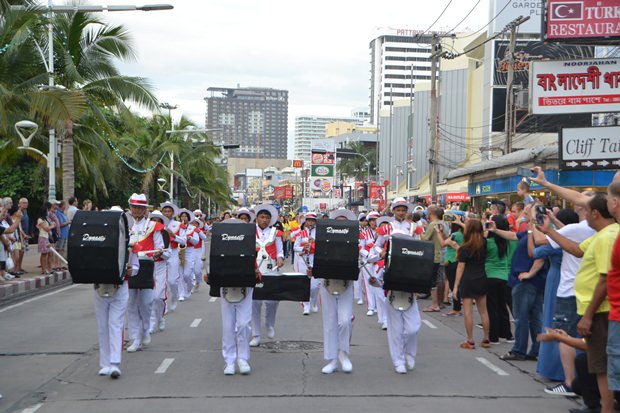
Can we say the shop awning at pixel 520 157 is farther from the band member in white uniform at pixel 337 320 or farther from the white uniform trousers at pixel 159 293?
the band member in white uniform at pixel 337 320

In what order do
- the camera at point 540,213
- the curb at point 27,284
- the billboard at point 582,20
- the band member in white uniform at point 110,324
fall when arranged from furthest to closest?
the billboard at point 582,20
the curb at point 27,284
the band member in white uniform at point 110,324
the camera at point 540,213

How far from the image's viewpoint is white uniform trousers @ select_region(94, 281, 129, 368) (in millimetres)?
8742

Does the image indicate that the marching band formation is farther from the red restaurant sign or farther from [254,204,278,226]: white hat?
the red restaurant sign


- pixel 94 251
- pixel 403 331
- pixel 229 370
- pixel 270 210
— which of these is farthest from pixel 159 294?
pixel 403 331

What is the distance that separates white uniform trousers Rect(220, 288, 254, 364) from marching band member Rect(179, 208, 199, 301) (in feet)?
24.2

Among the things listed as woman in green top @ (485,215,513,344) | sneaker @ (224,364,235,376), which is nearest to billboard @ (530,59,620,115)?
woman in green top @ (485,215,513,344)

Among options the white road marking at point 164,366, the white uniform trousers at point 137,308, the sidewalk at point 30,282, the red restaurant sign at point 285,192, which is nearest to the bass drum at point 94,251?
the white road marking at point 164,366

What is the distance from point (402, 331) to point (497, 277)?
2.39 m

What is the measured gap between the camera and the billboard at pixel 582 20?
1966 centimetres

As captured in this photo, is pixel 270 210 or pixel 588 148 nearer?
pixel 270 210

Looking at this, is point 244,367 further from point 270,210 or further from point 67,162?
point 67,162

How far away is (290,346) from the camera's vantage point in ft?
35.7

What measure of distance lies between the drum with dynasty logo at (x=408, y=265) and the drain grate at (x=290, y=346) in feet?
6.60

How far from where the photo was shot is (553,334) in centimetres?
641
